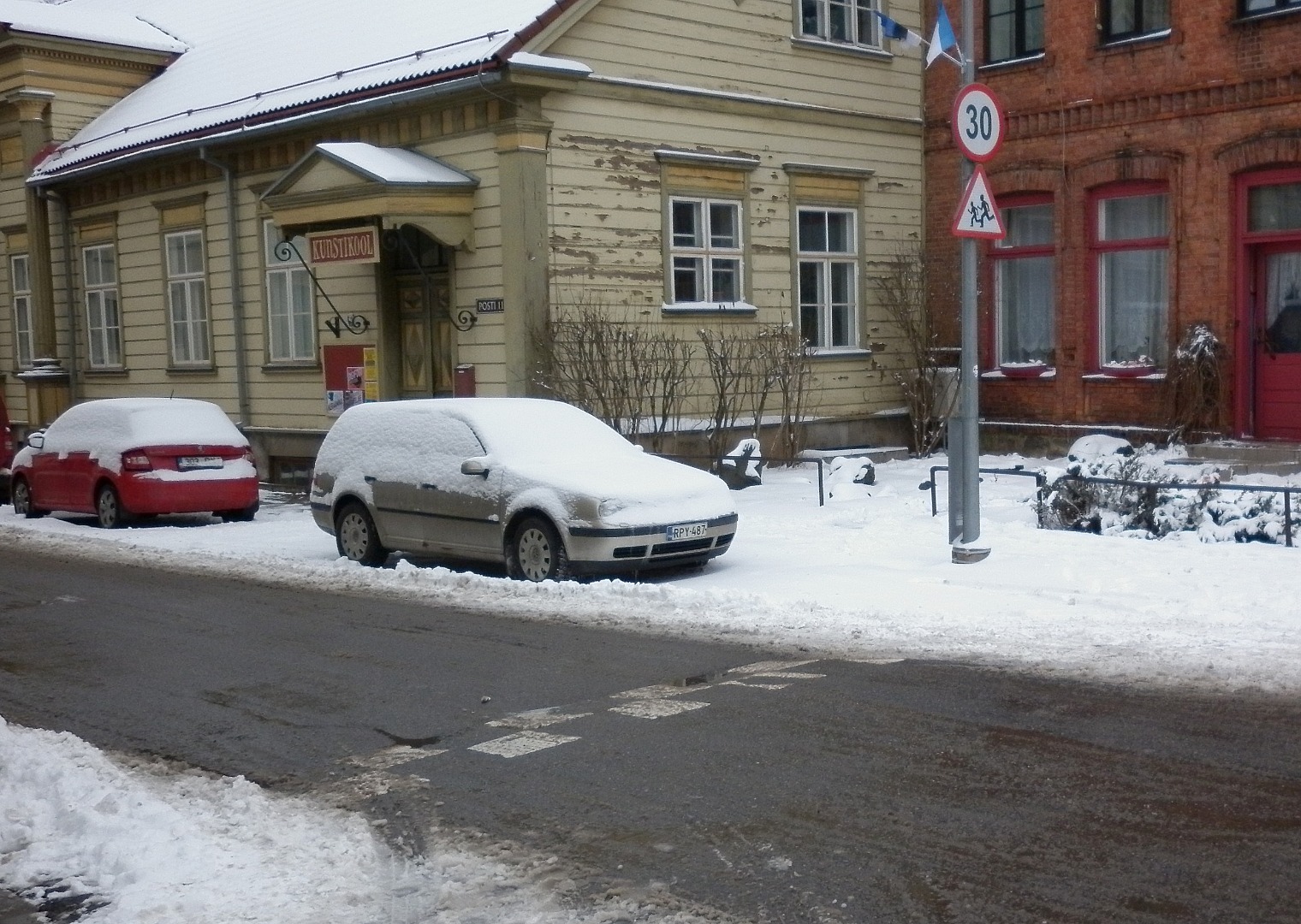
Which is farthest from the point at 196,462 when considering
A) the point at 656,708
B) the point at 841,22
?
the point at 841,22

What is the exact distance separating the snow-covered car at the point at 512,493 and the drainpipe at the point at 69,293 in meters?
13.9

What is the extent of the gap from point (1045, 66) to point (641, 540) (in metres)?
12.5

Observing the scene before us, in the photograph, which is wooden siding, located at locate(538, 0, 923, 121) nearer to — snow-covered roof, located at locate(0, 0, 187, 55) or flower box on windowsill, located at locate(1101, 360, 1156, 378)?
flower box on windowsill, located at locate(1101, 360, 1156, 378)

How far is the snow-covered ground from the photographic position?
18.0 feet

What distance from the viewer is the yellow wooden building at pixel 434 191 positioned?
1822 centimetres

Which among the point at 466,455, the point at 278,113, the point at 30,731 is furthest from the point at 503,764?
the point at 278,113

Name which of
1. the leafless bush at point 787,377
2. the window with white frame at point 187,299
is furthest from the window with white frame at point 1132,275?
the window with white frame at point 187,299

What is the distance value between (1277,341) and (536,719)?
14.3 meters

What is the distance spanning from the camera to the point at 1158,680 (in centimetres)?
829

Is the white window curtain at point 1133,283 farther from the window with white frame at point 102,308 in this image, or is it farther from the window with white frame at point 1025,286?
the window with white frame at point 102,308

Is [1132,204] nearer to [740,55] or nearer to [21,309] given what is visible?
[740,55]

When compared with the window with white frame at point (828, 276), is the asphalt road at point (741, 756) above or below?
below

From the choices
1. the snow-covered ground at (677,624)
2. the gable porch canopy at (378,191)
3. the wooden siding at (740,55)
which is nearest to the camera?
the snow-covered ground at (677,624)

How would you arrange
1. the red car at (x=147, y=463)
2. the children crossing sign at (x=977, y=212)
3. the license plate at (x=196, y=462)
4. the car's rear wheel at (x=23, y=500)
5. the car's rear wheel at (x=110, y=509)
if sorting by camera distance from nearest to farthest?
the children crossing sign at (x=977, y=212), the red car at (x=147, y=463), the license plate at (x=196, y=462), the car's rear wheel at (x=110, y=509), the car's rear wheel at (x=23, y=500)
